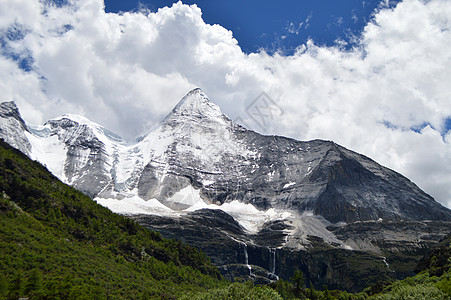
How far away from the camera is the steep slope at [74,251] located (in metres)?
71.2

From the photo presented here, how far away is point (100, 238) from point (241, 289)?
5419 centimetres

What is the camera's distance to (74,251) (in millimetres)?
90938

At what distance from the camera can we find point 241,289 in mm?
69812

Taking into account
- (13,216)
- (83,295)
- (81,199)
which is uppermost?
(81,199)

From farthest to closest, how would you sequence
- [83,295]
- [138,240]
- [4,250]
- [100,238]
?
[138,240] → [100,238] → [4,250] → [83,295]

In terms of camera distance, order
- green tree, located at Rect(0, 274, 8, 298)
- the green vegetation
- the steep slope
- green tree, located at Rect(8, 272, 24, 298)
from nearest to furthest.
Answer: green tree, located at Rect(0, 274, 8, 298), green tree, located at Rect(8, 272, 24, 298), the green vegetation, the steep slope

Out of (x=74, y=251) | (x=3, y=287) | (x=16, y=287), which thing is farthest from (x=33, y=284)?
(x=74, y=251)

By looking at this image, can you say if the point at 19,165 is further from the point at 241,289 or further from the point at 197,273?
the point at 241,289

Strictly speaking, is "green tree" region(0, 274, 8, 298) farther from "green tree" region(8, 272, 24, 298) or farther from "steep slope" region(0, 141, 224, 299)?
"green tree" region(8, 272, 24, 298)

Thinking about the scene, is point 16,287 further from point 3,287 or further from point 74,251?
point 74,251

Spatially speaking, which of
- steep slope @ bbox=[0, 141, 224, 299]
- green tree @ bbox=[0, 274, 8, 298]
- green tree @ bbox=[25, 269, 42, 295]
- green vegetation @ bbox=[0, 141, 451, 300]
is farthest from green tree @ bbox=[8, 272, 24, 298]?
green tree @ bbox=[25, 269, 42, 295]

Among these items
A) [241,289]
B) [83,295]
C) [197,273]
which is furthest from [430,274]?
[83,295]

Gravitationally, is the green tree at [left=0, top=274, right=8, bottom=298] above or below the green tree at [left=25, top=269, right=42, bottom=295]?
below

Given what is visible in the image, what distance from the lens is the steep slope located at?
71250 mm
